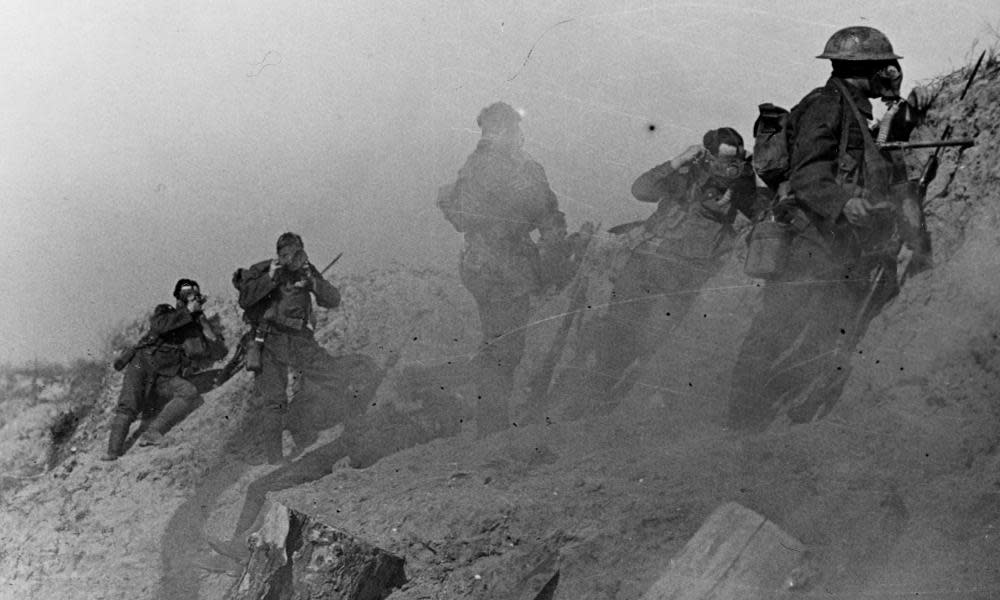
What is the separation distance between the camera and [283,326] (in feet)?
27.6

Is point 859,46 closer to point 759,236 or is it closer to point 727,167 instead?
point 759,236

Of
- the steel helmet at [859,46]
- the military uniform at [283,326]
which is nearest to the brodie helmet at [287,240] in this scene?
the military uniform at [283,326]

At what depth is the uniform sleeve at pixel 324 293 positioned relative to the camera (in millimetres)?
8414

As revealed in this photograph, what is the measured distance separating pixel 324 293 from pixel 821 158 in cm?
418

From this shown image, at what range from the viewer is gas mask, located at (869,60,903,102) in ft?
19.4

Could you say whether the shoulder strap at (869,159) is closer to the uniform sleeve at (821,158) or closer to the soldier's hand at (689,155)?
the uniform sleeve at (821,158)

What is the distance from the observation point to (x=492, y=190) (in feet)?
27.2

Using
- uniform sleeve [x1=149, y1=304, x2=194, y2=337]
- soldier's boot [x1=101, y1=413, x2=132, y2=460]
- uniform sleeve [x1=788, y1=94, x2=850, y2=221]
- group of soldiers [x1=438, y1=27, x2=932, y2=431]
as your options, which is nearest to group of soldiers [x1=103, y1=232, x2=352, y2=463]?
soldier's boot [x1=101, y1=413, x2=132, y2=460]

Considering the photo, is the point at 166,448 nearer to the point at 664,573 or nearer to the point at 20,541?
the point at 20,541

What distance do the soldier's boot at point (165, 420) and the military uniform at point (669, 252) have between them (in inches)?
143

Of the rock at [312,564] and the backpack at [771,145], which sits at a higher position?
the backpack at [771,145]

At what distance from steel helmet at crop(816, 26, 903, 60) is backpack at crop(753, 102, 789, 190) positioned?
1.44ft

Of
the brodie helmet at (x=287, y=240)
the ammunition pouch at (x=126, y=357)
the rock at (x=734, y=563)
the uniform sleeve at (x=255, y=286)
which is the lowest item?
the rock at (x=734, y=563)

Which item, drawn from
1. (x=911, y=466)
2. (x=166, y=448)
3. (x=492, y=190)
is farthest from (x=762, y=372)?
(x=166, y=448)
